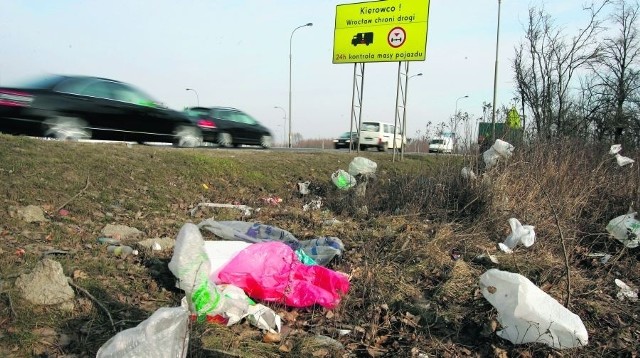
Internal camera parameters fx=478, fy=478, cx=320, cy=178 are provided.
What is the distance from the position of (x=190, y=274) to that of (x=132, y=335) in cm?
92

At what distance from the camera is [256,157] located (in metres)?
10.1

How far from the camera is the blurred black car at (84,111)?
8.19m

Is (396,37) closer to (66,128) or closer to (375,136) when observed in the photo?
(66,128)

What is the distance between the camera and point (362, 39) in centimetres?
1468

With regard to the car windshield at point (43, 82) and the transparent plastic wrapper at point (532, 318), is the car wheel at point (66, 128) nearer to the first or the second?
the car windshield at point (43, 82)

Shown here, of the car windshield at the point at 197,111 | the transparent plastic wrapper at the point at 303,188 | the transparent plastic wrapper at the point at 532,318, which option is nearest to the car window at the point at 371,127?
the car windshield at the point at 197,111

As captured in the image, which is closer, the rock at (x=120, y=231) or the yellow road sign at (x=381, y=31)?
the rock at (x=120, y=231)

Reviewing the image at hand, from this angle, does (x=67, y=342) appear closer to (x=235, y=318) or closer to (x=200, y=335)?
(x=200, y=335)

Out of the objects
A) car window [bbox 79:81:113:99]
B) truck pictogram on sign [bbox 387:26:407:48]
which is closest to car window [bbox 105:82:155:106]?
car window [bbox 79:81:113:99]

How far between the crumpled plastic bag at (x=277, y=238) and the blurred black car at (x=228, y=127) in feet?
27.1

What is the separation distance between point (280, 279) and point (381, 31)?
12.1 meters

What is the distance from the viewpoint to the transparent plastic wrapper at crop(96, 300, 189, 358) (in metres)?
2.16

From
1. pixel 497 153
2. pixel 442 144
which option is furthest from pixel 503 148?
pixel 442 144

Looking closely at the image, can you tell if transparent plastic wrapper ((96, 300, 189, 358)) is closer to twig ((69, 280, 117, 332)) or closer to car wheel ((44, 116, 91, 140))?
twig ((69, 280, 117, 332))
